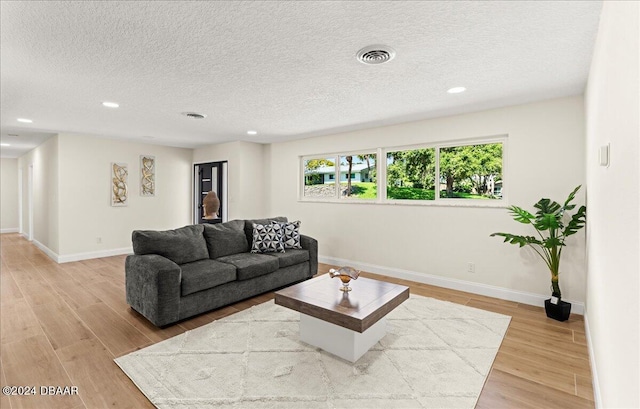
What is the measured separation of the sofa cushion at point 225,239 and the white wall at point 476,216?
1.84 metres

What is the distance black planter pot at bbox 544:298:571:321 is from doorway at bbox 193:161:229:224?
18.0 ft

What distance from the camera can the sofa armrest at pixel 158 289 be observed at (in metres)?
2.81

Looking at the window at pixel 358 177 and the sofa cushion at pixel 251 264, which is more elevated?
the window at pixel 358 177

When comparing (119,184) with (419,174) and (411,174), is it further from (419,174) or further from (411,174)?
(419,174)

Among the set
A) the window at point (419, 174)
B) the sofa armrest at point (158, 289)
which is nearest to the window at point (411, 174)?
the window at point (419, 174)

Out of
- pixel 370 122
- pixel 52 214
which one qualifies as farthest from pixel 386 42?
pixel 52 214

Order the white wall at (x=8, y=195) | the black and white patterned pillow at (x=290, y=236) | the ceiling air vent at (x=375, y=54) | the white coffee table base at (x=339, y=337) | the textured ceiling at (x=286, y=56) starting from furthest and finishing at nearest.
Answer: the white wall at (x=8, y=195), the black and white patterned pillow at (x=290, y=236), the white coffee table base at (x=339, y=337), the ceiling air vent at (x=375, y=54), the textured ceiling at (x=286, y=56)

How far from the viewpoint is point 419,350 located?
2512 millimetres

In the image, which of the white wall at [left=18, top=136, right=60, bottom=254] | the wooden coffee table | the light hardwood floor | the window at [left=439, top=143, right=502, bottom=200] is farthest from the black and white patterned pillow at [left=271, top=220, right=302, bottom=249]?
the white wall at [left=18, top=136, right=60, bottom=254]

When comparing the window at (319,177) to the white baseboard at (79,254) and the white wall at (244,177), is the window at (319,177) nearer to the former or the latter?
the white wall at (244,177)

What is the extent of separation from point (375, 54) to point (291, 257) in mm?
2656

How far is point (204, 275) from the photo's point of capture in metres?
3.12

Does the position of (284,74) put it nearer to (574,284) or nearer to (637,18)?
(637,18)

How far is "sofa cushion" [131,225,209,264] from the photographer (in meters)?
3.25
